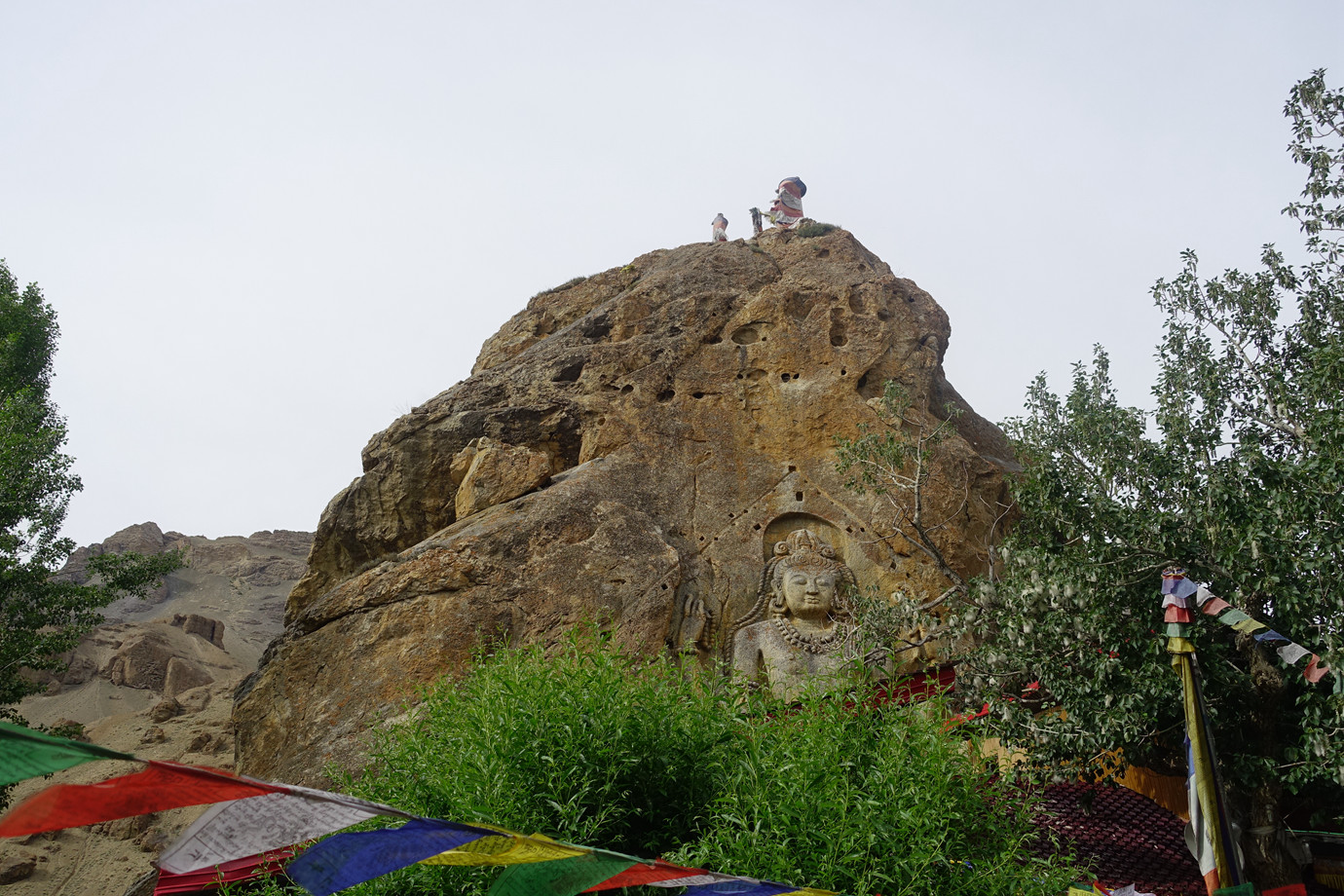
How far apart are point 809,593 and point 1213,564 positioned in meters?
4.38

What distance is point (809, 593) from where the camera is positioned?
11.7m

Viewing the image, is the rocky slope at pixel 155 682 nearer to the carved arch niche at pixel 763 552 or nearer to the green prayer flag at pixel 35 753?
the carved arch niche at pixel 763 552

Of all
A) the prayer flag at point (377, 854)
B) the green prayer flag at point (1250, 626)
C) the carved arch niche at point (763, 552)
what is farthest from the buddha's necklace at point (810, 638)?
the prayer flag at point (377, 854)

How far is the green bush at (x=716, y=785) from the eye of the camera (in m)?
6.23

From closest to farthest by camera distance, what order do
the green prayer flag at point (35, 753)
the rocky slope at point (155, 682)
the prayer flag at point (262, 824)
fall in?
the green prayer flag at point (35, 753), the prayer flag at point (262, 824), the rocky slope at point (155, 682)

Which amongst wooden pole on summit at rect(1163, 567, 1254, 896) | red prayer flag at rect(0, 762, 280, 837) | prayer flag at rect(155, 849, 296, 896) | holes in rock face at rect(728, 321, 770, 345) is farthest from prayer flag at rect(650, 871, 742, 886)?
holes in rock face at rect(728, 321, 770, 345)

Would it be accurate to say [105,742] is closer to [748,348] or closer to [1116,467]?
[748,348]

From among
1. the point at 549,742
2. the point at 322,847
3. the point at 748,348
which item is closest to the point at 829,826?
the point at 549,742

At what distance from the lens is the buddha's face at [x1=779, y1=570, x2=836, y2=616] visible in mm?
11711

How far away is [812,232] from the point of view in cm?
1686

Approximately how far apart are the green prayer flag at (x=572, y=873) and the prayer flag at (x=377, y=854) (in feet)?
1.24

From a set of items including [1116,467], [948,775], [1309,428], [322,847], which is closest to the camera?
[322,847]

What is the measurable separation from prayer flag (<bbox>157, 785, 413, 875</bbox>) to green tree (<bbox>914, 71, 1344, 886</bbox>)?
614cm

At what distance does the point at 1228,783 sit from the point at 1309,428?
2953 mm
